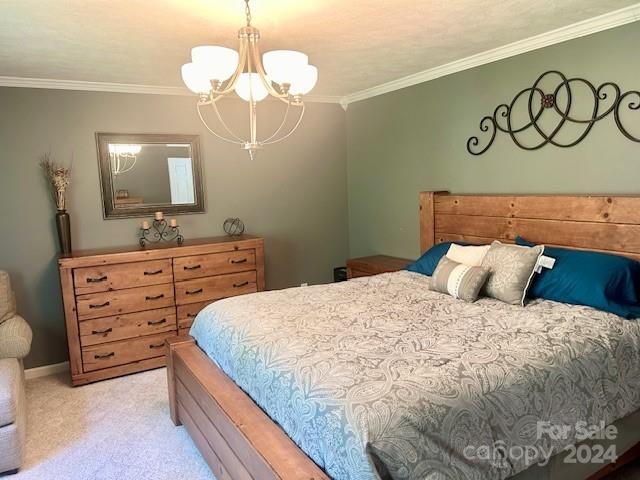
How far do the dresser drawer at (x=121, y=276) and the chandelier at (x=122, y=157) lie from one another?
2.88 feet

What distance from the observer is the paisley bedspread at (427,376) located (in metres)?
1.43

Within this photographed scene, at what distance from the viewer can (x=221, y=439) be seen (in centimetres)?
200

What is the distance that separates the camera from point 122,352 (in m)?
3.48

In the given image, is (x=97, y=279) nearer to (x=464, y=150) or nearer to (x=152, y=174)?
(x=152, y=174)

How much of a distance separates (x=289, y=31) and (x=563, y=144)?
6.18 ft

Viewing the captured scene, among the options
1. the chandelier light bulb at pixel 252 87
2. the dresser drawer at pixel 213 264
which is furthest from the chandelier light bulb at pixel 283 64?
the dresser drawer at pixel 213 264

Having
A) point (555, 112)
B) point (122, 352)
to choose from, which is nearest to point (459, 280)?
point (555, 112)

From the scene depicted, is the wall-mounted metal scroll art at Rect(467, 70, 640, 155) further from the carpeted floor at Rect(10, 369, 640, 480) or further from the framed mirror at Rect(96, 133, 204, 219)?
the framed mirror at Rect(96, 133, 204, 219)

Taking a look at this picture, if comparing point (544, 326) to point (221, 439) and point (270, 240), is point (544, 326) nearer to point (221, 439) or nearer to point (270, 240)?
point (221, 439)

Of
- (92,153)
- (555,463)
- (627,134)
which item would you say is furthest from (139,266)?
(627,134)

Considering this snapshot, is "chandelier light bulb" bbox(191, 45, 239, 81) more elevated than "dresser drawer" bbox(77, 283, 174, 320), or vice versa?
"chandelier light bulb" bbox(191, 45, 239, 81)

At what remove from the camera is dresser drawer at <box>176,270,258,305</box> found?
368cm

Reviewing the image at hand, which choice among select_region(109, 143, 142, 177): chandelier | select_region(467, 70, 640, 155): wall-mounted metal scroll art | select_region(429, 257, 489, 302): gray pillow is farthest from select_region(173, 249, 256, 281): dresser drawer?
select_region(467, 70, 640, 155): wall-mounted metal scroll art

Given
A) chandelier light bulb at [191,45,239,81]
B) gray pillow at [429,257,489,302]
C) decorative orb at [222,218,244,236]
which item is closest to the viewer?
chandelier light bulb at [191,45,239,81]
